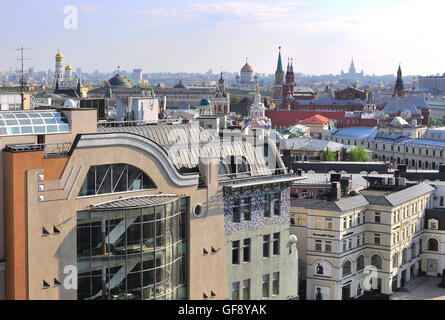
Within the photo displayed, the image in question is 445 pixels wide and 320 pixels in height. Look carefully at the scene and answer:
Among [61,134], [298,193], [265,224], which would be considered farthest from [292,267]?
[298,193]

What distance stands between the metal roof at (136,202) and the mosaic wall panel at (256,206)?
11.2ft

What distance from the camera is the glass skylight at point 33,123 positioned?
2256cm

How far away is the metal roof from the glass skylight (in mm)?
2546

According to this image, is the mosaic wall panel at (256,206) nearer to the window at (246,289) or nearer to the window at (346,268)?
the window at (246,289)

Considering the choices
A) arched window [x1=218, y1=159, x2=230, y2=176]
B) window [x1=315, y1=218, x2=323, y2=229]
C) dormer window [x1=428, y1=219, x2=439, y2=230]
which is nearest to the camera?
arched window [x1=218, y1=159, x2=230, y2=176]

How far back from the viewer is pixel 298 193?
5534 centimetres

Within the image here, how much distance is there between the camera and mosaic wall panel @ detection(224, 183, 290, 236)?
28.2 m

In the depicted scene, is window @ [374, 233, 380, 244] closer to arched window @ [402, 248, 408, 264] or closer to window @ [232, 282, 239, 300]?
arched window @ [402, 248, 408, 264]

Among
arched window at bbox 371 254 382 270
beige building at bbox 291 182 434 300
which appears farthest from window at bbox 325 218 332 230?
arched window at bbox 371 254 382 270

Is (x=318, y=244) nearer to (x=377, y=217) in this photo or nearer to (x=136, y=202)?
(x=377, y=217)

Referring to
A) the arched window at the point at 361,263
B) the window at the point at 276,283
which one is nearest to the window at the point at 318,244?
the arched window at the point at 361,263

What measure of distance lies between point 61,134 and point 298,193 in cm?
3354

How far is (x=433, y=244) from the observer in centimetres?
5350

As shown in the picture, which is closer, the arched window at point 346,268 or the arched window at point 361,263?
the arched window at point 346,268
